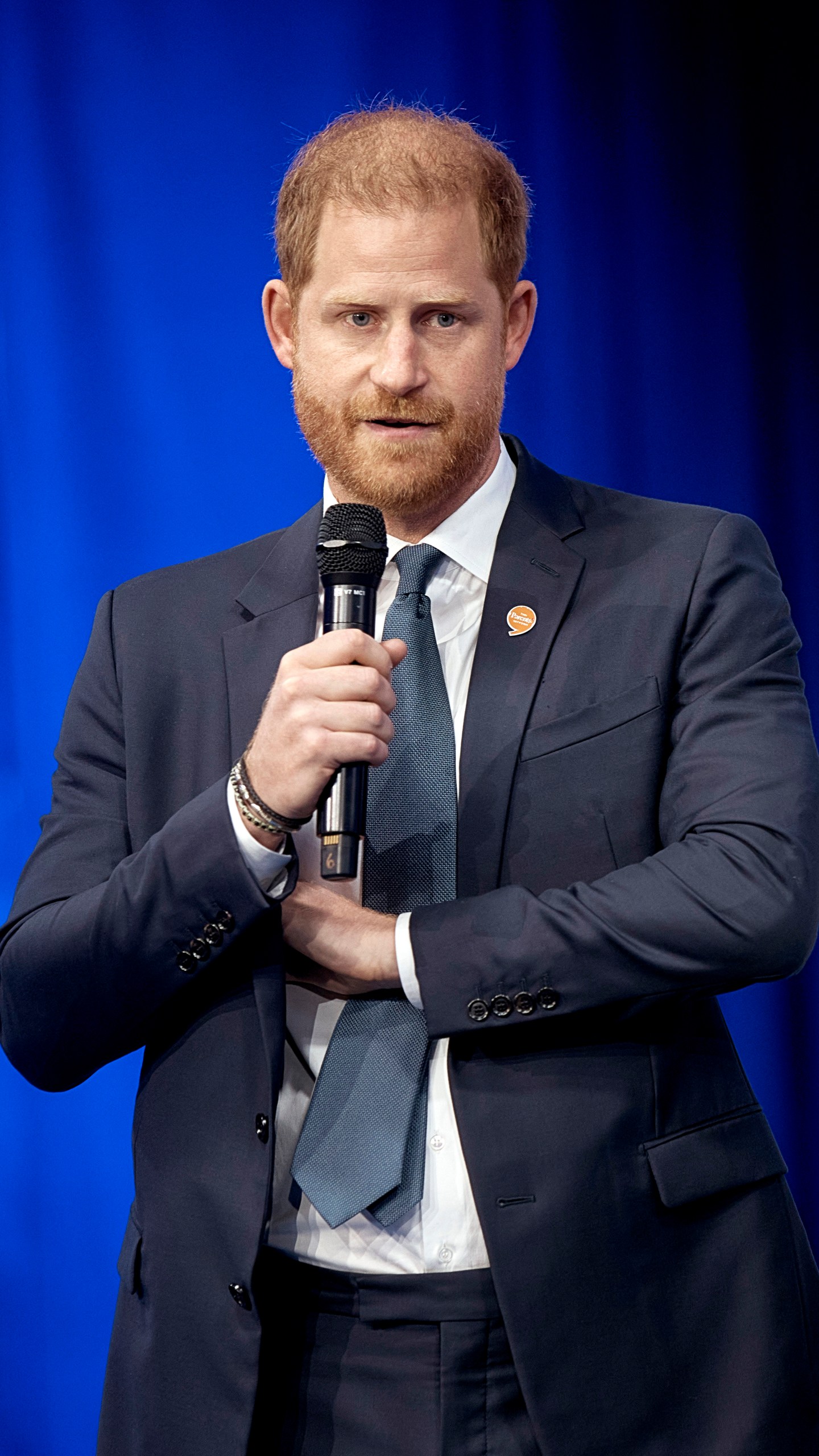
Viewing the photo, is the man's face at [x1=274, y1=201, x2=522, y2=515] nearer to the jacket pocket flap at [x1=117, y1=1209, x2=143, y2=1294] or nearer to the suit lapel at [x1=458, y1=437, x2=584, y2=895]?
the suit lapel at [x1=458, y1=437, x2=584, y2=895]

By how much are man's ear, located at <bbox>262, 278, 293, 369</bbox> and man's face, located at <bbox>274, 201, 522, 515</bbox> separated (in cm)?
14

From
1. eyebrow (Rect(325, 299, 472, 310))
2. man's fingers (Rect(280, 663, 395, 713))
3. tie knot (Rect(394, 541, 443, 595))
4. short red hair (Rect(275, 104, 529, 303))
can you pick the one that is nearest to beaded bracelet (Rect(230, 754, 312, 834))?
man's fingers (Rect(280, 663, 395, 713))

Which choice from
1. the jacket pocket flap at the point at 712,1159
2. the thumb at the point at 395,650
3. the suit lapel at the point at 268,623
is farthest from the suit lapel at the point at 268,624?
the jacket pocket flap at the point at 712,1159

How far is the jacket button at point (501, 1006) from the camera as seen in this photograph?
5.41 ft

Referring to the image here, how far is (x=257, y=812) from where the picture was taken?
65.2 inches

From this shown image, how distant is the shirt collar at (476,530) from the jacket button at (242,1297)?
3.11 feet

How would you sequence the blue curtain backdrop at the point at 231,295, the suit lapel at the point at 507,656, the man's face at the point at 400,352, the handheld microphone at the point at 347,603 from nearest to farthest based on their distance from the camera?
the handheld microphone at the point at 347,603 → the suit lapel at the point at 507,656 → the man's face at the point at 400,352 → the blue curtain backdrop at the point at 231,295

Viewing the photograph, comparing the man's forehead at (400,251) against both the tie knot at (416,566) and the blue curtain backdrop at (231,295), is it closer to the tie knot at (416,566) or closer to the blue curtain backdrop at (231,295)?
→ the tie knot at (416,566)

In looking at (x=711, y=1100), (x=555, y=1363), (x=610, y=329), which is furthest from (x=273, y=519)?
(x=555, y=1363)

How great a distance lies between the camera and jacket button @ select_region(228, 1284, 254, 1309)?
1685 mm

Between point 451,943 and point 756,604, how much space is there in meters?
0.61

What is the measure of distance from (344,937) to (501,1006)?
8.0 inches

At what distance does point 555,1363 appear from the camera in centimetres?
161

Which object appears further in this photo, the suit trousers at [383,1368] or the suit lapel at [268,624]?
the suit lapel at [268,624]
